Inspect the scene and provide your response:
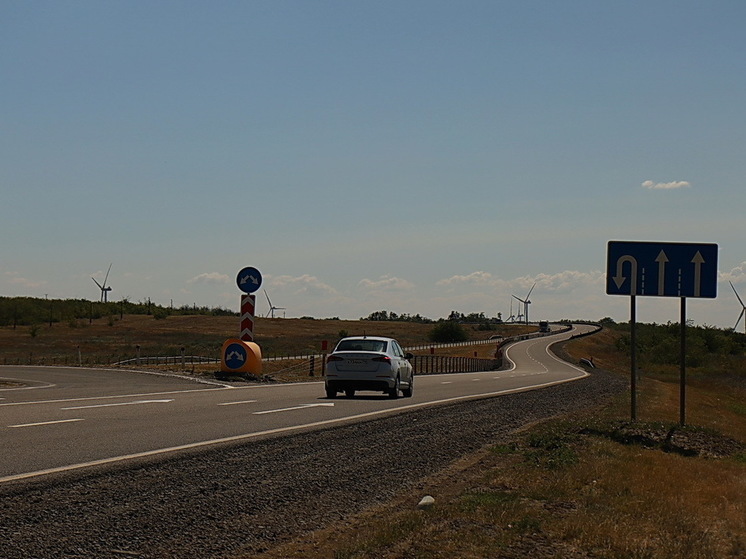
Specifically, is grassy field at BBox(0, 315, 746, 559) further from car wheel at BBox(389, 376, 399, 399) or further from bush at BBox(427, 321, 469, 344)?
bush at BBox(427, 321, 469, 344)

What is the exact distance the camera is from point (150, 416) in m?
16.4

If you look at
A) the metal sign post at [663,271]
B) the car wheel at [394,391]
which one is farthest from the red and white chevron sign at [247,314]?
the metal sign post at [663,271]

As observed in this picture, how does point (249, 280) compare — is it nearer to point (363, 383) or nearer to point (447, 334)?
point (363, 383)

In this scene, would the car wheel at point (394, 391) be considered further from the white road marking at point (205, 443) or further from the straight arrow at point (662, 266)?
the straight arrow at point (662, 266)

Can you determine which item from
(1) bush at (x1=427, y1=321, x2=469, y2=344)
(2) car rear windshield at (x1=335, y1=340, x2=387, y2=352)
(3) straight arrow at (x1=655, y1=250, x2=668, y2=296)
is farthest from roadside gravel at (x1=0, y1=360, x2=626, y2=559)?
(1) bush at (x1=427, y1=321, x2=469, y2=344)

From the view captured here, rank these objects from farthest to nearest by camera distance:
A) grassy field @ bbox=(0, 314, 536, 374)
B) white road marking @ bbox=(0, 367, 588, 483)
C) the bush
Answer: the bush → grassy field @ bbox=(0, 314, 536, 374) → white road marking @ bbox=(0, 367, 588, 483)

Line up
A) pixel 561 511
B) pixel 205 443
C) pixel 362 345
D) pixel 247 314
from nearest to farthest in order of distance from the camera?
1. pixel 561 511
2. pixel 205 443
3. pixel 362 345
4. pixel 247 314

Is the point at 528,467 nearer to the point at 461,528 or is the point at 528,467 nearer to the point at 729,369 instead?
the point at 461,528

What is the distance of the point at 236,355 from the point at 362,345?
7.74m

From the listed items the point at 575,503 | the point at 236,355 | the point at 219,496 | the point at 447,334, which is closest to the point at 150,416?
the point at 219,496

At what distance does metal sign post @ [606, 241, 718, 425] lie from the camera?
55.9ft

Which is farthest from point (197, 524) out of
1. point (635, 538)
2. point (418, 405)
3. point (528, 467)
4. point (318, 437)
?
point (418, 405)

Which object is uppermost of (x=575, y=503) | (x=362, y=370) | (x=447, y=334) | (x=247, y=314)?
(x=247, y=314)

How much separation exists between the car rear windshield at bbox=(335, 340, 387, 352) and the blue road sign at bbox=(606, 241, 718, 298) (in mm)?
8310
